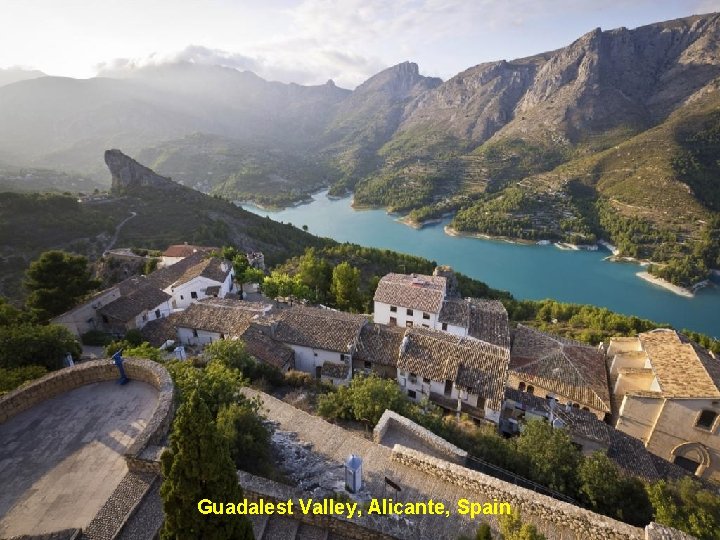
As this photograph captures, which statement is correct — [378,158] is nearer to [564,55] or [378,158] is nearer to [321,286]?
[564,55]

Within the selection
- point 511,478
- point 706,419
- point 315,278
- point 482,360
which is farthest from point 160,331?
point 706,419

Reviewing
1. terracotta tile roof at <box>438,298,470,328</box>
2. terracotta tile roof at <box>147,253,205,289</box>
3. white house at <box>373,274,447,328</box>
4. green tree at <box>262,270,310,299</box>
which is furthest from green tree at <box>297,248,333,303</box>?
terracotta tile roof at <box>438,298,470,328</box>

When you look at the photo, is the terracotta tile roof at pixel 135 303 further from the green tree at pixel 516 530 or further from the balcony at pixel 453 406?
the green tree at pixel 516 530

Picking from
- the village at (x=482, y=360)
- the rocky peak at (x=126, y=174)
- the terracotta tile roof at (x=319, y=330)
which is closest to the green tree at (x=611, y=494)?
the village at (x=482, y=360)

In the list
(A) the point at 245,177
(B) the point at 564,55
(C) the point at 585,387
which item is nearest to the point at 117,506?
(C) the point at 585,387

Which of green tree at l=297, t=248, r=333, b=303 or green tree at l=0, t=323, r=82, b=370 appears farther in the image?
green tree at l=297, t=248, r=333, b=303

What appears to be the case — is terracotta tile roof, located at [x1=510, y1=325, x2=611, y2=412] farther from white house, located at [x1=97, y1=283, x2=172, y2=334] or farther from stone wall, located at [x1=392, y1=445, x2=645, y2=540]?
white house, located at [x1=97, y1=283, x2=172, y2=334]
